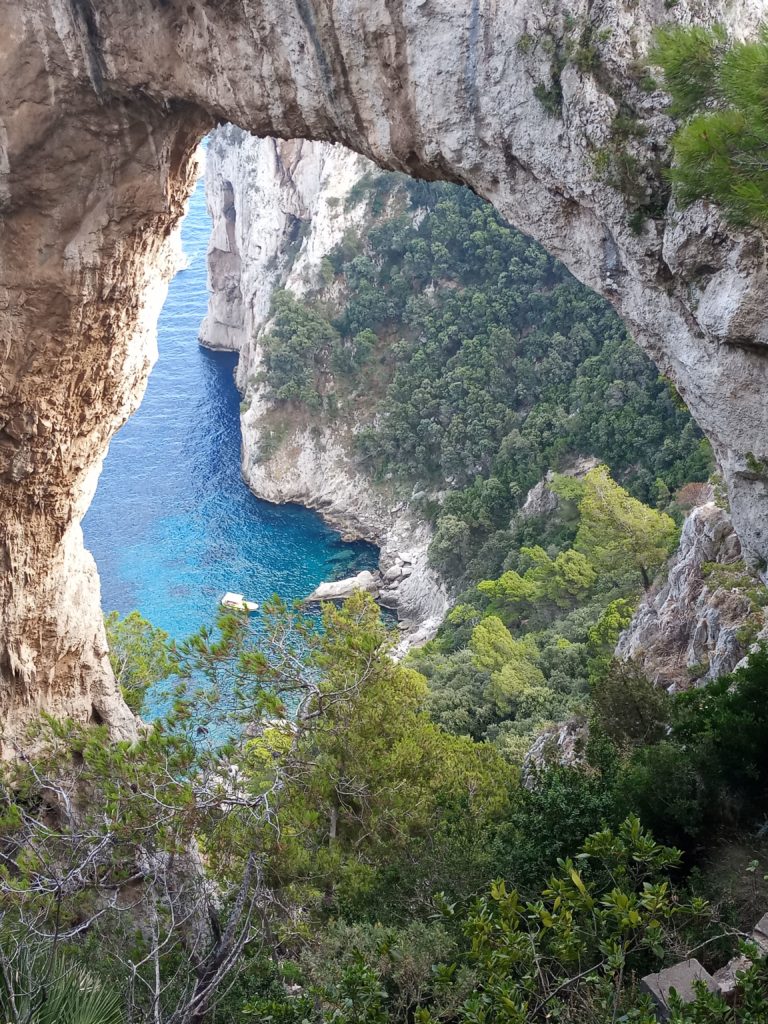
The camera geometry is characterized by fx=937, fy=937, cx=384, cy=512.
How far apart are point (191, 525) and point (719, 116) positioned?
41.0 metres

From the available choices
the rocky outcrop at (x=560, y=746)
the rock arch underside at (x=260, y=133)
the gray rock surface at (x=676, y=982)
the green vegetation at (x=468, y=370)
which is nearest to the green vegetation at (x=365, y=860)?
the gray rock surface at (x=676, y=982)

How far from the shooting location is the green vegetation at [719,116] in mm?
5648

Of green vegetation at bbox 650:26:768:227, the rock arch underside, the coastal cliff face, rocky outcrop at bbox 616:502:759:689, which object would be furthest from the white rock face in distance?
green vegetation at bbox 650:26:768:227

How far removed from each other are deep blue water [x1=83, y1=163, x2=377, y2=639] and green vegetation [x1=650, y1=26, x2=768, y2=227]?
3383cm

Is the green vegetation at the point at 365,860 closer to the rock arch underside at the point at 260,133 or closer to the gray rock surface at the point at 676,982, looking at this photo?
the gray rock surface at the point at 676,982

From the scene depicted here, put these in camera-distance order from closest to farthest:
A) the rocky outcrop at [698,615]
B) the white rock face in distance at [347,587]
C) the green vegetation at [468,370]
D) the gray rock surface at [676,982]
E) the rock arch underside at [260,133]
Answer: the gray rock surface at [676,982], the rock arch underside at [260,133], the rocky outcrop at [698,615], the green vegetation at [468,370], the white rock face in distance at [347,587]

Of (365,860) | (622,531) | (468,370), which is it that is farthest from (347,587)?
(365,860)

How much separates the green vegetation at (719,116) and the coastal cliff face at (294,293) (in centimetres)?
3191

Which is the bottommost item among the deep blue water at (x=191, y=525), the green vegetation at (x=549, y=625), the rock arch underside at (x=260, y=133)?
the deep blue water at (x=191, y=525)

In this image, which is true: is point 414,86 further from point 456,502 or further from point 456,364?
point 456,364

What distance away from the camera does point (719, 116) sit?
5.93m

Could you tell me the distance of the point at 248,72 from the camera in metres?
9.81

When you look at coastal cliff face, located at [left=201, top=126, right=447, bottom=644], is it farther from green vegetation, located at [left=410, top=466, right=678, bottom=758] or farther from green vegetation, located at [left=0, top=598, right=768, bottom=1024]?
green vegetation, located at [left=0, top=598, right=768, bottom=1024]

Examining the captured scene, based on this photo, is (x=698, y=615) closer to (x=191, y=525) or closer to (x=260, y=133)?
(x=260, y=133)
